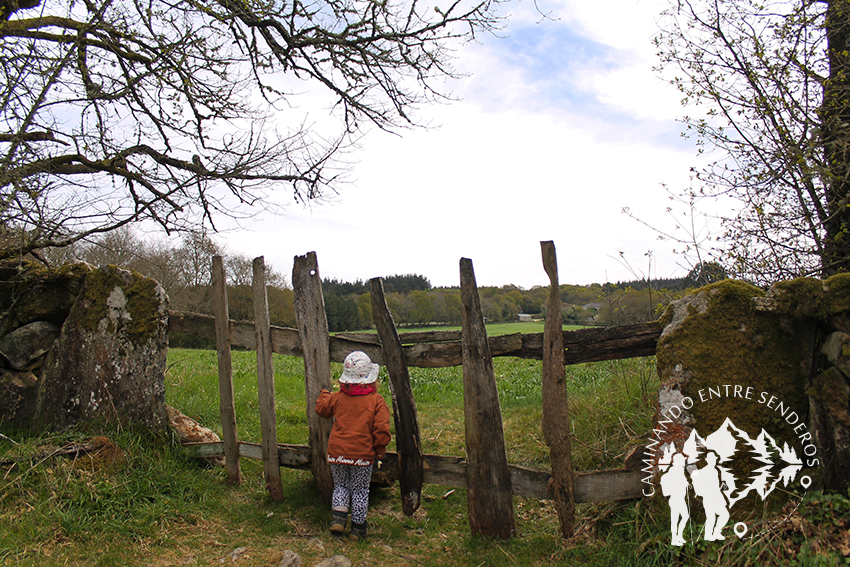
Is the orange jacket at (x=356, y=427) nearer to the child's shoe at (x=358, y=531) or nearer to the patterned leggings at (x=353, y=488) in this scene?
the patterned leggings at (x=353, y=488)

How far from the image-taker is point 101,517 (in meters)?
4.00

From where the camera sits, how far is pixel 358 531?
4.16m

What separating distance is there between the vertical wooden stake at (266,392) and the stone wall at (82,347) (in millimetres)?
1233

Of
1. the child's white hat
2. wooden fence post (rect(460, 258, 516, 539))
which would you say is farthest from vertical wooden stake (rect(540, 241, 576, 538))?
the child's white hat

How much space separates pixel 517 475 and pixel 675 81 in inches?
217

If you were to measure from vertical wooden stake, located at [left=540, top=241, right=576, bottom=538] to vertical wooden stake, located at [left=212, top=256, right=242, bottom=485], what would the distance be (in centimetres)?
320

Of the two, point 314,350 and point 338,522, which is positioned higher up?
point 314,350

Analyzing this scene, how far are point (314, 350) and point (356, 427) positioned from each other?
2.83ft

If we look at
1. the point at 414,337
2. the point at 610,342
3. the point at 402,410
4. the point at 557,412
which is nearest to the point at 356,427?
the point at 402,410

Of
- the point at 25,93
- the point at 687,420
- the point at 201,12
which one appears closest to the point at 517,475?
the point at 687,420

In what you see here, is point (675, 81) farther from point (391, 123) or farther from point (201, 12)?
point (201, 12)

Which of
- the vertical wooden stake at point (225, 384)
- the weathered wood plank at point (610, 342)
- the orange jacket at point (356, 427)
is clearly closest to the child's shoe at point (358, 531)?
the orange jacket at point (356, 427)

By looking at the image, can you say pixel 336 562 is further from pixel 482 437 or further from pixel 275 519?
pixel 482 437

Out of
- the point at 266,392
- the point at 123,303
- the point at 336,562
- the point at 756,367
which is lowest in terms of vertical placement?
the point at 336,562
